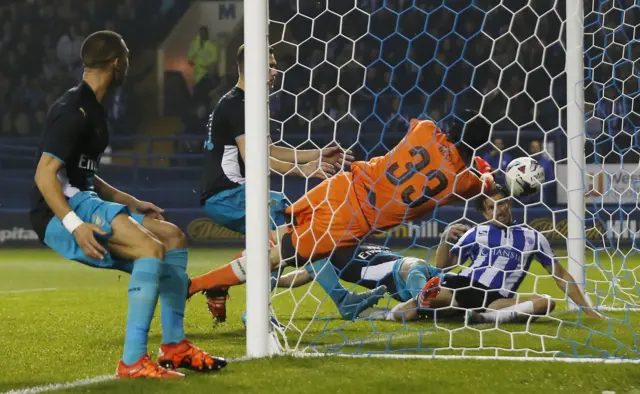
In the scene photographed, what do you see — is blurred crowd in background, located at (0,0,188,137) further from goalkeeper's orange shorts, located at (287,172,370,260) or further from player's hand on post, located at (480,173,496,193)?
player's hand on post, located at (480,173,496,193)

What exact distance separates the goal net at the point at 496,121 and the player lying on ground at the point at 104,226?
27.5 inches

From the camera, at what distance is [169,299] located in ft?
13.5

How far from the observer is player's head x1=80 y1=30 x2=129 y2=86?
4.11 metres

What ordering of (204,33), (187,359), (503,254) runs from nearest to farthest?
(187,359) < (503,254) < (204,33)

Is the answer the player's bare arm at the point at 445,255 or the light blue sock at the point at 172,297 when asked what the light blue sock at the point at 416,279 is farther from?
the light blue sock at the point at 172,297

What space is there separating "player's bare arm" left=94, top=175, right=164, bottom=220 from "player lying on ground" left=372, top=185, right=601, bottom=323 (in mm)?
1882

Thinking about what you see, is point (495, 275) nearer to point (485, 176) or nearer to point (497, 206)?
point (497, 206)

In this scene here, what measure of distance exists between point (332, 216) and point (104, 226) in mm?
1803

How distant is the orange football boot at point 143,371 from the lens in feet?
12.6


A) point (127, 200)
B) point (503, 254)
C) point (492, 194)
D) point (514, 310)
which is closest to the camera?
point (127, 200)

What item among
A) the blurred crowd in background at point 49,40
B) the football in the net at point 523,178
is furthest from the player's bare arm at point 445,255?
the blurred crowd in background at point 49,40

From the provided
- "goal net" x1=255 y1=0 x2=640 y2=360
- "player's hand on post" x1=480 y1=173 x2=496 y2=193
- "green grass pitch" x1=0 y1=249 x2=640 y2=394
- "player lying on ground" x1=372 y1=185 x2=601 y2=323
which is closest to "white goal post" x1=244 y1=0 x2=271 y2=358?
"green grass pitch" x1=0 y1=249 x2=640 y2=394

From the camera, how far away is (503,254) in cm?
610

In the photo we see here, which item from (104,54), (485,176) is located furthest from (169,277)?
(485,176)
